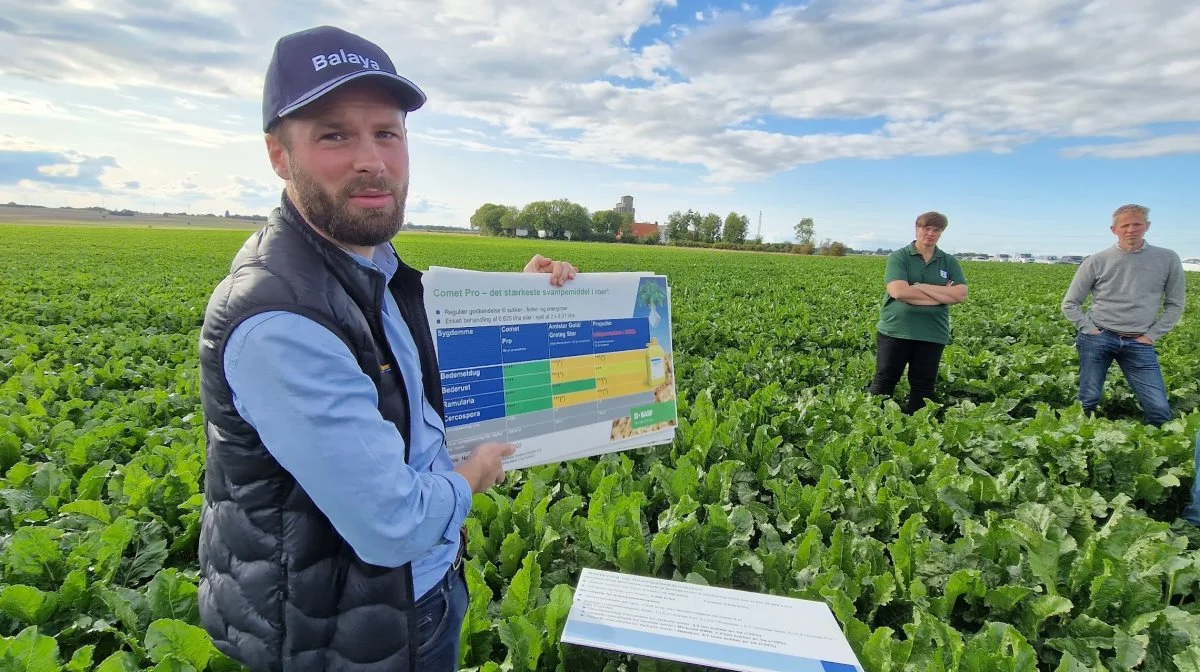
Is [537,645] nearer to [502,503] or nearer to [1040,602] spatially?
[502,503]

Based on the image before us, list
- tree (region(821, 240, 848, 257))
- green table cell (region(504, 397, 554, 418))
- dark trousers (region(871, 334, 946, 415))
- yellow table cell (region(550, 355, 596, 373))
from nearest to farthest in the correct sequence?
green table cell (region(504, 397, 554, 418)) < yellow table cell (region(550, 355, 596, 373)) < dark trousers (region(871, 334, 946, 415)) < tree (region(821, 240, 848, 257))

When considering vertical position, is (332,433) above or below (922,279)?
below

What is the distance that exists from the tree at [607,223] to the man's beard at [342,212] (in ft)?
306

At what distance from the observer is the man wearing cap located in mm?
1188

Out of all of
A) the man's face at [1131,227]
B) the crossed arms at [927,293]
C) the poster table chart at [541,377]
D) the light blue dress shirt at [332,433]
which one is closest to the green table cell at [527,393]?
the poster table chart at [541,377]

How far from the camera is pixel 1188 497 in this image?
3.92m

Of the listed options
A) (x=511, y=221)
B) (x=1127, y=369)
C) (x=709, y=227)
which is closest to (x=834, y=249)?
(x=709, y=227)

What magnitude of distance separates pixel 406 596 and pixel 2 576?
2111mm

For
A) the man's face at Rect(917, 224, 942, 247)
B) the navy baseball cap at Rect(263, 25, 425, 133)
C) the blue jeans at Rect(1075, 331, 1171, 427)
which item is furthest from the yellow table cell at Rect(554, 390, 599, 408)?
the blue jeans at Rect(1075, 331, 1171, 427)

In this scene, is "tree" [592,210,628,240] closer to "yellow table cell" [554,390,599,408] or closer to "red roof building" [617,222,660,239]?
"red roof building" [617,222,660,239]

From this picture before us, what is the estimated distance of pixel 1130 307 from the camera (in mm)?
5598

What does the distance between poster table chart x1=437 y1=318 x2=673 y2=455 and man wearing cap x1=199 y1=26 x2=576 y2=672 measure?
0.50m

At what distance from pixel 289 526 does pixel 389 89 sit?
109 centimetres

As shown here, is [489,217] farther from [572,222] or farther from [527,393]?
[527,393]
